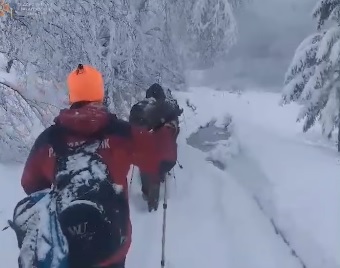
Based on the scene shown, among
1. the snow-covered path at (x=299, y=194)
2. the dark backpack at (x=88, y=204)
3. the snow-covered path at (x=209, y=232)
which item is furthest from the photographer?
the snow-covered path at (x=299, y=194)

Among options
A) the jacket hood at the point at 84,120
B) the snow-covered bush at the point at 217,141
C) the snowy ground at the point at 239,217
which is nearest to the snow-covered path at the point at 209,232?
the snowy ground at the point at 239,217

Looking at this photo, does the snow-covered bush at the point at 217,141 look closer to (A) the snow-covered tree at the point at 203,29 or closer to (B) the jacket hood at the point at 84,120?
(A) the snow-covered tree at the point at 203,29

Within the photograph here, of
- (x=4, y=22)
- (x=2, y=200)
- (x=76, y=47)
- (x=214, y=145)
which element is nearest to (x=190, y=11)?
(x=214, y=145)

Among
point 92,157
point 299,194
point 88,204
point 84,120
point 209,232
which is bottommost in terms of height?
point 299,194

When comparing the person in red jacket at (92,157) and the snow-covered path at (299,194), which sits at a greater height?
the person in red jacket at (92,157)

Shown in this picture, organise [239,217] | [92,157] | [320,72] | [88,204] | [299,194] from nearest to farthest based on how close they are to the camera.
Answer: [88,204]
[92,157]
[239,217]
[299,194]
[320,72]

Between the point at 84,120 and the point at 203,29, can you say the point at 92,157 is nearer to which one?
the point at 84,120

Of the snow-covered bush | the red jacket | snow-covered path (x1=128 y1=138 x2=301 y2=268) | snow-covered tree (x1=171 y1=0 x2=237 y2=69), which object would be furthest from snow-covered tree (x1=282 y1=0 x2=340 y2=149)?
the red jacket

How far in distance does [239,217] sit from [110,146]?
5.18 m

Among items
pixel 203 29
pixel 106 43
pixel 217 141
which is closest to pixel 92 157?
pixel 106 43

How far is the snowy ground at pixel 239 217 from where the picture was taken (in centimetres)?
614

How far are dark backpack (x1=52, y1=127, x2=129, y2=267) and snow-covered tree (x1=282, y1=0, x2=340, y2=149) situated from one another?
15840mm

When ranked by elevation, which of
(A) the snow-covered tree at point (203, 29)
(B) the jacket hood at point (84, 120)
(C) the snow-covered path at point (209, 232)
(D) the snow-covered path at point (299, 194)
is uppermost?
(B) the jacket hood at point (84, 120)

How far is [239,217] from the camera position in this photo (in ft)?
25.0
